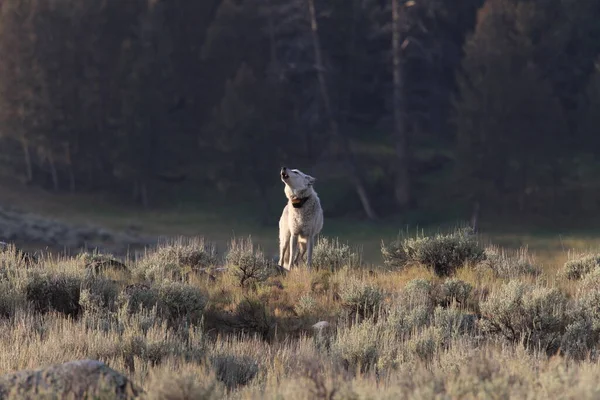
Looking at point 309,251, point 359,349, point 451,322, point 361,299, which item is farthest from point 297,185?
point 359,349

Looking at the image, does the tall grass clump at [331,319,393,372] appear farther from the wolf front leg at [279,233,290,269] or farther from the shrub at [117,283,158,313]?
the wolf front leg at [279,233,290,269]

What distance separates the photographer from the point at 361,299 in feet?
37.1

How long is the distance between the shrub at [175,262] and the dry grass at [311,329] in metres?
0.05

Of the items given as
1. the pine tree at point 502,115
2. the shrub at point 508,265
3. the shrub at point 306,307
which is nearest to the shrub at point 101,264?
the shrub at point 306,307

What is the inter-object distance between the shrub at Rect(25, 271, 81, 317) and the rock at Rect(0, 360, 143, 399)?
4.71 metres

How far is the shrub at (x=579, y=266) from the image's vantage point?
1398 cm

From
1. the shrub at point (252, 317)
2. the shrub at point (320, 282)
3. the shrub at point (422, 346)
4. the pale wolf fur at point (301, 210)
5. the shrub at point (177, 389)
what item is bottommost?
the shrub at point (252, 317)

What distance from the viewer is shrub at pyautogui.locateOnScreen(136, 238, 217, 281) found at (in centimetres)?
1300

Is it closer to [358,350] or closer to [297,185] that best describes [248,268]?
[297,185]

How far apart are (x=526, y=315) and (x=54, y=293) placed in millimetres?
5450

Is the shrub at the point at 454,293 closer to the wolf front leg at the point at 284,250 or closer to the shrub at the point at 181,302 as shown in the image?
the shrub at the point at 181,302

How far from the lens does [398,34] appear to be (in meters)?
47.4

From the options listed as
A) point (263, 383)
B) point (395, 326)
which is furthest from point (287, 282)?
point (263, 383)

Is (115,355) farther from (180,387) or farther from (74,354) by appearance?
(180,387)
